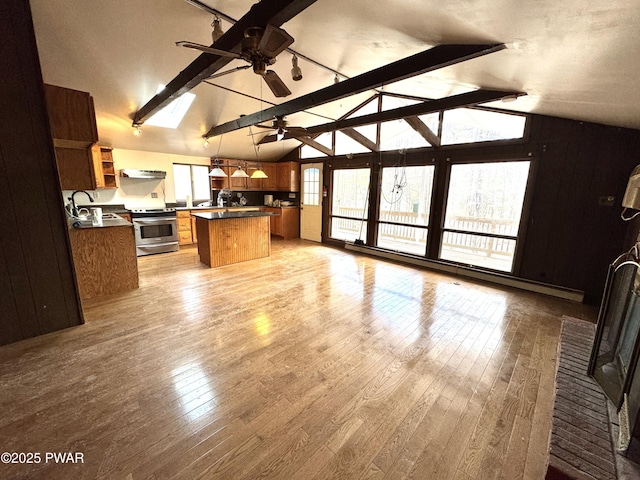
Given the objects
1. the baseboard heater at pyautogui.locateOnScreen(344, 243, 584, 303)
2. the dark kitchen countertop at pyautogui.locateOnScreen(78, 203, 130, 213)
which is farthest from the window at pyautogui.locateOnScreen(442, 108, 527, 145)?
the dark kitchen countertop at pyautogui.locateOnScreen(78, 203, 130, 213)

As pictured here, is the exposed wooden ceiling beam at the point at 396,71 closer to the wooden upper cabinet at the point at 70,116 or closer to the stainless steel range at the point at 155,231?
the wooden upper cabinet at the point at 70,116

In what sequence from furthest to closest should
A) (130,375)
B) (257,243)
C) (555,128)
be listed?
1. (257,243)
2. (555,128)
3. (130,375)

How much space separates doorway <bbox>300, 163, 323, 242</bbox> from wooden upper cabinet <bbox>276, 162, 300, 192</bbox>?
0.18 meters

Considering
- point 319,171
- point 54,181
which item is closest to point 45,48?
point 54,181

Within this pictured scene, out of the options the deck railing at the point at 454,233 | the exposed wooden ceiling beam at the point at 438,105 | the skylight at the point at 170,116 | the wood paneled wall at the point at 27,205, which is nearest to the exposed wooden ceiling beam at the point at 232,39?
the skylight at the point at 170,116

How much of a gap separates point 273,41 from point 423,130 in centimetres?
356

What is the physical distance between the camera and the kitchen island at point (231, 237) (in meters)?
4.56

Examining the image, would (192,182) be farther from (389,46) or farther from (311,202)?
(389,46)

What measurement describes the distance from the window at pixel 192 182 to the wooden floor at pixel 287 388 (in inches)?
157

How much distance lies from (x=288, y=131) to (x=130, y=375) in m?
3.25

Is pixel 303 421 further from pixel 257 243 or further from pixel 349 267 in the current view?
pixel 257 243

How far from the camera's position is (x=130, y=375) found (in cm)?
197

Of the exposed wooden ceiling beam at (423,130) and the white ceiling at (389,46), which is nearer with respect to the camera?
the white ceiling at (389,46)

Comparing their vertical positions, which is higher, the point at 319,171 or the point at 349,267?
the point at 319,171
